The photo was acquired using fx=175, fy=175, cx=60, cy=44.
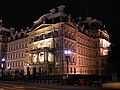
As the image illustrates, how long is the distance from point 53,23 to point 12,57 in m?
30.3

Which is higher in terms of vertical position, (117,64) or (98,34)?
(98,34)

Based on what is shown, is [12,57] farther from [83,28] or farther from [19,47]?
[83,28]

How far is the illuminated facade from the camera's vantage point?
54844mm

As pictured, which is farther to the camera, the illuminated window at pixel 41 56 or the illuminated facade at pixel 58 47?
the illuminated window at pixel 41 56

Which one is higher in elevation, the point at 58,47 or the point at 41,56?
the point at 58,47

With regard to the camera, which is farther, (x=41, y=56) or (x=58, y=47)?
(x=41, y=56)

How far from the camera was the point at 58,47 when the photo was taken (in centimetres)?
5512

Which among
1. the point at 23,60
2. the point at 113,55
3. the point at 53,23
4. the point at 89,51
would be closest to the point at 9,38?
the point at 23,60

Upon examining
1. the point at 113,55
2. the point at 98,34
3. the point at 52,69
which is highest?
the point at 98,34

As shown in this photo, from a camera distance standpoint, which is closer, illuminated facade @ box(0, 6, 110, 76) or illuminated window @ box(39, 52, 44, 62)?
illuminated facade @ box(0, 6, 110, 76)

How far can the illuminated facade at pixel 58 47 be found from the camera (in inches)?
2159

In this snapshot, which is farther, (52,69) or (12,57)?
(12,57)

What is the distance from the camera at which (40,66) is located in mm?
55406

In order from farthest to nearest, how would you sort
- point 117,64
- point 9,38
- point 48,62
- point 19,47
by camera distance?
point 9,38 → point 19,47 → point 48,62 → point 117,64
